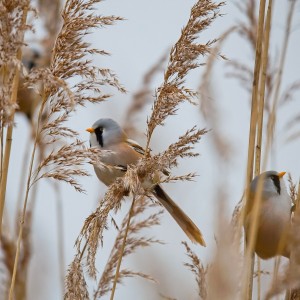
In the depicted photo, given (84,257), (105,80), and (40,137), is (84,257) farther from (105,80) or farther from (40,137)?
(105,80)

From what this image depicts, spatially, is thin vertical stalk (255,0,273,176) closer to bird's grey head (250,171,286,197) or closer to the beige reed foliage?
the beige reed foliage

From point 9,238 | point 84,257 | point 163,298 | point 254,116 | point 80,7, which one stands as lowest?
point 163,298

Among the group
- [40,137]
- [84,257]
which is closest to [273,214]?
[84,257]

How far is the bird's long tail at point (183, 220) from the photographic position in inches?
129

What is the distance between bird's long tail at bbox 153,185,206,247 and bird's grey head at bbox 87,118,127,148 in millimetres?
612

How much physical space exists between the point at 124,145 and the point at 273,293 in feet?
11.1

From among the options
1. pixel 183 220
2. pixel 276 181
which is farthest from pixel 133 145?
pixel 276 181

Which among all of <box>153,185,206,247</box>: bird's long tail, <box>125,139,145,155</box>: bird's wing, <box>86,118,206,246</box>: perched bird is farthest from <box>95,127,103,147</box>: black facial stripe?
<box>153,185,206,247</box>: bird's long tail

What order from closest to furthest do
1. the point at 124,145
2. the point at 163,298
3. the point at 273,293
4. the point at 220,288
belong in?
the point at 220,288, the point at 273,293, the point at 163,298, the point at 124,145

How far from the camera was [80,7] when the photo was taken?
2123mm

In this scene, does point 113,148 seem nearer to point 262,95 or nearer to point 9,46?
point 262,95

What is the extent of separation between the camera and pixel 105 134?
4602 millimetres

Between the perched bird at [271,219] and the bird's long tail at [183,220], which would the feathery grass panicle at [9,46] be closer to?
the perched bird at [271,219]

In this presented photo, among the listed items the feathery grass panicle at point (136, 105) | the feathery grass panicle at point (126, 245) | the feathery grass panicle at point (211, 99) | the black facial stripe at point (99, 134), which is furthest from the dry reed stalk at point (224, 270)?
the black facial stripe at point (99, 134)
